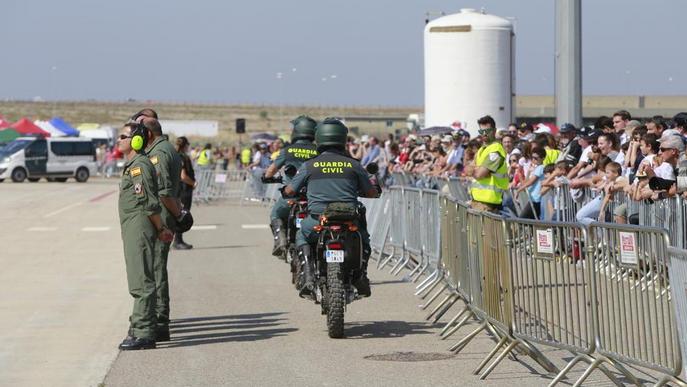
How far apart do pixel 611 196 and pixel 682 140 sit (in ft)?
4.41

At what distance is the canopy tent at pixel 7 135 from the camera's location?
60.9m

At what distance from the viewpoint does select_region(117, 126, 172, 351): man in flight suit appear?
1059 cm

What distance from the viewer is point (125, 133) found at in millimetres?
10922

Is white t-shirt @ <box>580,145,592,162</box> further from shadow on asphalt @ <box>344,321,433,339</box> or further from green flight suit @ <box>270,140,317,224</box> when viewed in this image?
shadow on asphalt @ <box>344,321,433,339</box>

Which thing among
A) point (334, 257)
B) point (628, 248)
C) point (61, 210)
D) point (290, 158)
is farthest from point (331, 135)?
point (61, 210)

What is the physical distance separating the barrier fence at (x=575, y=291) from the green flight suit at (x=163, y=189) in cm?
241

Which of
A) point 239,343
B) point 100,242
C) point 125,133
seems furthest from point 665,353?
point 100,242

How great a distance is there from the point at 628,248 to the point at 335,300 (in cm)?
416

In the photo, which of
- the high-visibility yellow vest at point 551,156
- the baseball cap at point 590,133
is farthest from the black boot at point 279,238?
the high-visibility yellow vest at point 551,156

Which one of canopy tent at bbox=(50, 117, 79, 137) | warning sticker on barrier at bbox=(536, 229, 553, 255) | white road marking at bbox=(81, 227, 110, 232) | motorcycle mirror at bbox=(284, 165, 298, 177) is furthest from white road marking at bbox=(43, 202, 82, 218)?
canopy tent at bbox=(50, 117, 79, 137)

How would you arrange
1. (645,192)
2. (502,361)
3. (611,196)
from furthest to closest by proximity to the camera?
(611,196)
(645,192)
(502,361)

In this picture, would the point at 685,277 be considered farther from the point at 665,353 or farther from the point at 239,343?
the point at 239,343

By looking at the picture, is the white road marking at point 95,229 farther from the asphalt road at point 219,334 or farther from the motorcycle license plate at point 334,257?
the motorcycle license plate at point 334,257

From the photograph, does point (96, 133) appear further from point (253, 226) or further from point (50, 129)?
point (253, 226)
